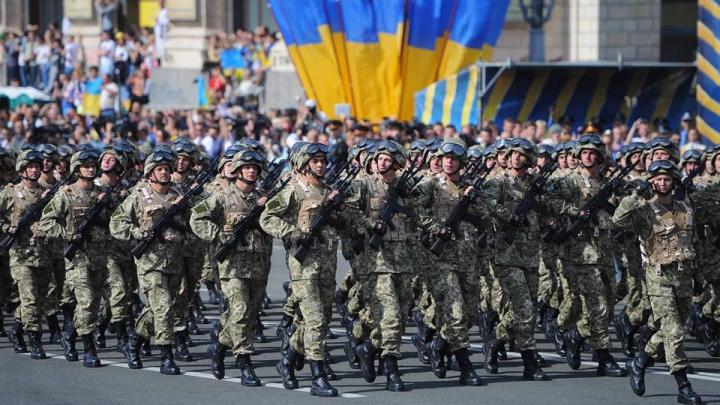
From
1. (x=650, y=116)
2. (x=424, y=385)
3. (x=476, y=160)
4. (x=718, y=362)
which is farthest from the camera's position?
(x=650, y=116)

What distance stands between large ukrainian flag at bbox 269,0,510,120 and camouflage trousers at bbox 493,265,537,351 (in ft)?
47.3

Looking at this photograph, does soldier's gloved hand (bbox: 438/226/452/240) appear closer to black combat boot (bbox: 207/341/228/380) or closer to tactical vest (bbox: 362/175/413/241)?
tactical vest (bbox: 362/175/413/241)

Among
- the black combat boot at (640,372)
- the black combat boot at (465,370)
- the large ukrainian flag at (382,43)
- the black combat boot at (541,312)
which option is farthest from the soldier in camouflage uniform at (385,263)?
the large ukrainian flag at (382,43)

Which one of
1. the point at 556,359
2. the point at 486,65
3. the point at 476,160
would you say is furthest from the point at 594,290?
the point at 486,65

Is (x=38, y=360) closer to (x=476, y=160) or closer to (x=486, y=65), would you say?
(x=476, y=160)

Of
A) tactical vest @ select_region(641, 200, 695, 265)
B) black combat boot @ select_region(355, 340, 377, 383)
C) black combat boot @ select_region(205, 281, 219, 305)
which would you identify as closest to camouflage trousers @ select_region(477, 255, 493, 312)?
black combat boot @ select_region(355, 340, 377, 383)

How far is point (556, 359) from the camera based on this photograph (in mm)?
15500

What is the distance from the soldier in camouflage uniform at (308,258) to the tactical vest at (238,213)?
0.37m

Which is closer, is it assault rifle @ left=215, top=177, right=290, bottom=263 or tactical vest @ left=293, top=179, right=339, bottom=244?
tactical vest @ left=293, top=179, right=339, bottom=244

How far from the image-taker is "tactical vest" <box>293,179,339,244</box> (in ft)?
45.8

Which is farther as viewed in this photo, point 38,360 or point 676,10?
point 676,10

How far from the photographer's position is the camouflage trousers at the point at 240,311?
14.1 metres

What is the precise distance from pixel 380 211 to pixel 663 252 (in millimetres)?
2370

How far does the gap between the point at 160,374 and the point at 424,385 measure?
93.8 inches
